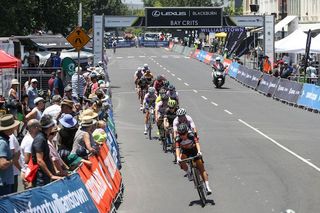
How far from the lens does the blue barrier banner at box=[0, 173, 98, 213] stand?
838cm

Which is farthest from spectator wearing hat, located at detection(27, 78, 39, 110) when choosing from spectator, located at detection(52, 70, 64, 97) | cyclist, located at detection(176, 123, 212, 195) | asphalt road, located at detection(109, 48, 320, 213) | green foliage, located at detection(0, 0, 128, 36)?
green foliage, located at detection(0, 0, 128, 36)

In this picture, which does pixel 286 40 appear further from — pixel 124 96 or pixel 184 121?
pixel 184 121

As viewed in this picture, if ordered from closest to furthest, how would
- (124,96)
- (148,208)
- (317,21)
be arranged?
(148,208) < (124,96) < (317,21)

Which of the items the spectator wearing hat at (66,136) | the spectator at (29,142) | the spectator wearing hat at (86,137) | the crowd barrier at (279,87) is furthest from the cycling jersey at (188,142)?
the crowd barrier at (279,87)

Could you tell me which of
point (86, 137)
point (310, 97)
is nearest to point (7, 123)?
point (86, 137)

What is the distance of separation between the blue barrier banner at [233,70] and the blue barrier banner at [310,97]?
16664 mm

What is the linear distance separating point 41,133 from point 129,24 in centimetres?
3512

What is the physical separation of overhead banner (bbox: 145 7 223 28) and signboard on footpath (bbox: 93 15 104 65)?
3306mm

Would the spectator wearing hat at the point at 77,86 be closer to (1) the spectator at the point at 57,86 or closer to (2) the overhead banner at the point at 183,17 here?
(1) the spectator at the point at 57,86

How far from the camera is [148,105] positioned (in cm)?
2334

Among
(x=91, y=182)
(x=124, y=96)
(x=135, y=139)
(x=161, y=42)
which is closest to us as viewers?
(x=91, y=182)

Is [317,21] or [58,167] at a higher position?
[317,21]

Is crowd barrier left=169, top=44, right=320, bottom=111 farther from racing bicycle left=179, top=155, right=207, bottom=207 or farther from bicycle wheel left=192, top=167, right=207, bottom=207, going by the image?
bicycle wheel left=192, top=167, right=207, bottom=207

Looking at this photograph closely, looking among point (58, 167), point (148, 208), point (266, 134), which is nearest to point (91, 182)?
point (58, 167)
